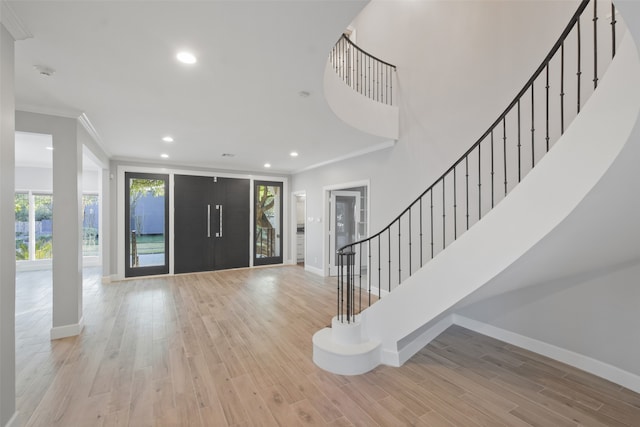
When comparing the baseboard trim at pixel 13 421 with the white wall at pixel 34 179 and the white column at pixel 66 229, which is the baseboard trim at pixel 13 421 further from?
the white wall at pixel 34 179

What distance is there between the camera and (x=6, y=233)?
1.86m

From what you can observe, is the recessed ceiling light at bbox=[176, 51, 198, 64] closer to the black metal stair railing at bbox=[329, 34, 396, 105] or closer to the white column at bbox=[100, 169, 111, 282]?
the black metal stair railing at bbox=[329, 34, 396, 105]

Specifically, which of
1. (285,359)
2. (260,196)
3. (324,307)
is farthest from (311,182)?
(285,359)

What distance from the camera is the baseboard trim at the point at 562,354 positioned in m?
2.48

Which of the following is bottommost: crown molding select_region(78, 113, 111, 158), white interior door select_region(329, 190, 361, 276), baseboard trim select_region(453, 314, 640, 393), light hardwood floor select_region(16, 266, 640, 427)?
light hardwood floor select_region(16, 266, 640, 427)

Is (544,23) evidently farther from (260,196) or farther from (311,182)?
(260,196)

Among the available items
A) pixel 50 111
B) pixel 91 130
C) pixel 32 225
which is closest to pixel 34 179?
pixel 32 225

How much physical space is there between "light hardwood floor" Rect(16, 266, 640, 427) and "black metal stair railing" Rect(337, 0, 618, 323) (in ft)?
2.65

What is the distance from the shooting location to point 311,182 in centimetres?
729

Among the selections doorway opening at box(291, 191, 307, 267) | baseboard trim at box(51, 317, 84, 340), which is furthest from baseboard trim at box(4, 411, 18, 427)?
doorway opening at box(291, 191, 307, 267)

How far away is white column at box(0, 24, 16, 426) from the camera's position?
1803 millimetres

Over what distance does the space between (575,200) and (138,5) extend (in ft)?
9.54

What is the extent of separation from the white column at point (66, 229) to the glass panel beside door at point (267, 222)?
173 inches

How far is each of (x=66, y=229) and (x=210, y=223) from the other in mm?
3680
